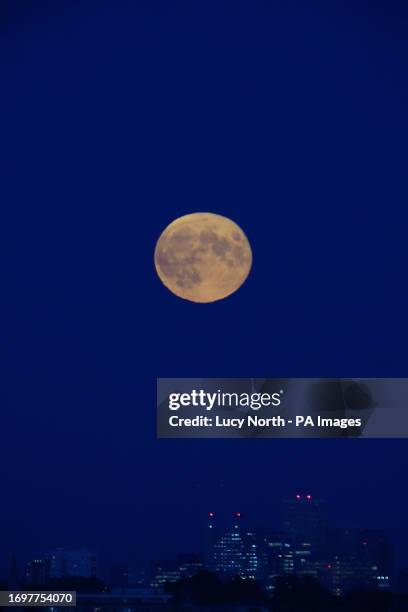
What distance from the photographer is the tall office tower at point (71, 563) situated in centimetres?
2673

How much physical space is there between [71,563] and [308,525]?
29.3 feet

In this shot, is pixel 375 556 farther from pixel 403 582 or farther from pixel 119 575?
pixel 119 575

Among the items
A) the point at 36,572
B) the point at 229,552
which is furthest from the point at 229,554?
the point at 36,572

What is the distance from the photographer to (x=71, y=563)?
89.9 ft

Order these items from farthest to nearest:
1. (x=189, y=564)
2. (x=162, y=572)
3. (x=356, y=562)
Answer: (x=356, y=562) → (x=189, y=564) → (x=162, y=572)

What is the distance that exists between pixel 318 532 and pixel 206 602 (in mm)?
7065

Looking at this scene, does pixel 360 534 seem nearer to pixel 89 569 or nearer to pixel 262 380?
pixel 89 569

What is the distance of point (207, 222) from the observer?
22484mm

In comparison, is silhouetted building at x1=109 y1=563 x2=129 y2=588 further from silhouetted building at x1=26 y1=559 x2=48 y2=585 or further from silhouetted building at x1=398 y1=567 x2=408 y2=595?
silhouetted building at x1=398 y1=567 x2=408 y2=595

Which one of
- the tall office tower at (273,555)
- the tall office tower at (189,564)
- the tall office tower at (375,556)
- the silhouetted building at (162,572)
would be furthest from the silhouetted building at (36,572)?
the tall office tower at (375,556)

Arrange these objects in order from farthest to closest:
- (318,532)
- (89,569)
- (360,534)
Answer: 1. (318,532)
2. (360,534)
3. (89,569)

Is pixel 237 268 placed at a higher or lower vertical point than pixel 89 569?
higher

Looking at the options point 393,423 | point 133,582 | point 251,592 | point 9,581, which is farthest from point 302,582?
point 393,423

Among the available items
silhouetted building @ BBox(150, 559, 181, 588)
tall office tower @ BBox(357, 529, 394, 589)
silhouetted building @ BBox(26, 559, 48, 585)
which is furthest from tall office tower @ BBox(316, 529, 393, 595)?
silhouetted building @ BBox(26, 559, 48, 585)
